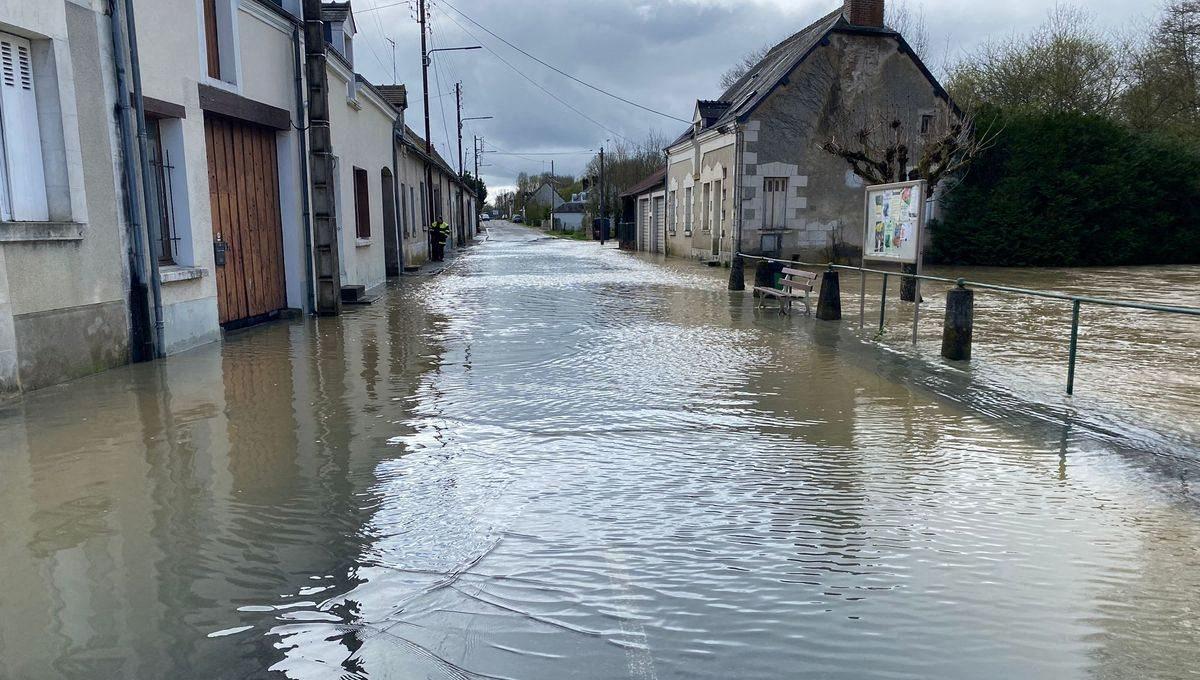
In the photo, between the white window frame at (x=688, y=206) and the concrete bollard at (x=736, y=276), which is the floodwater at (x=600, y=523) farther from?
the white window frame at (x=688, y=206)

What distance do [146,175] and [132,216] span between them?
49cm

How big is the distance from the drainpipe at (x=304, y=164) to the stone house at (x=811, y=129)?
46.6 feet

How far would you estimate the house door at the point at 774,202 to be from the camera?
2428 cm

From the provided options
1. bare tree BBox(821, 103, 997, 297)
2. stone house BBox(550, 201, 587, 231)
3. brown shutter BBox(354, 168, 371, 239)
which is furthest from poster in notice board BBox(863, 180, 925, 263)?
stone house BBox(550, 201, 587, 231)

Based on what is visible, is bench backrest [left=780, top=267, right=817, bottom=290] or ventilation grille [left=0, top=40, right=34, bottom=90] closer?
ventilation grille [left=0, top=40, right=34, bottom=90]

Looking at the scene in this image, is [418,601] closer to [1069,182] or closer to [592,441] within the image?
[592,441]

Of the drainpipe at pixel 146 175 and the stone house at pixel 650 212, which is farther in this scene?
the stone house at pixel 650 212

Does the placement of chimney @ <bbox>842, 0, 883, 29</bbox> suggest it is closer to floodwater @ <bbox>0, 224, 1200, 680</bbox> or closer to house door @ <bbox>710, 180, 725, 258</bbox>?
house door @ <bbox>710, 180, 725, 258</bbox>

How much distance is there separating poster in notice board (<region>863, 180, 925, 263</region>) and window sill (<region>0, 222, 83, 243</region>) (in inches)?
371

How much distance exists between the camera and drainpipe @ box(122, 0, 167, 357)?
310 inches

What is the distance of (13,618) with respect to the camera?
3080 millimetres

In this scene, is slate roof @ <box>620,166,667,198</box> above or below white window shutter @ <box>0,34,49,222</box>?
above

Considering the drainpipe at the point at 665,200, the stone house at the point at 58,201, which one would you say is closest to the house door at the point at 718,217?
the drainpipe at the point at 665,200

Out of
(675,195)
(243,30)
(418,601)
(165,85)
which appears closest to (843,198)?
(675,195)
